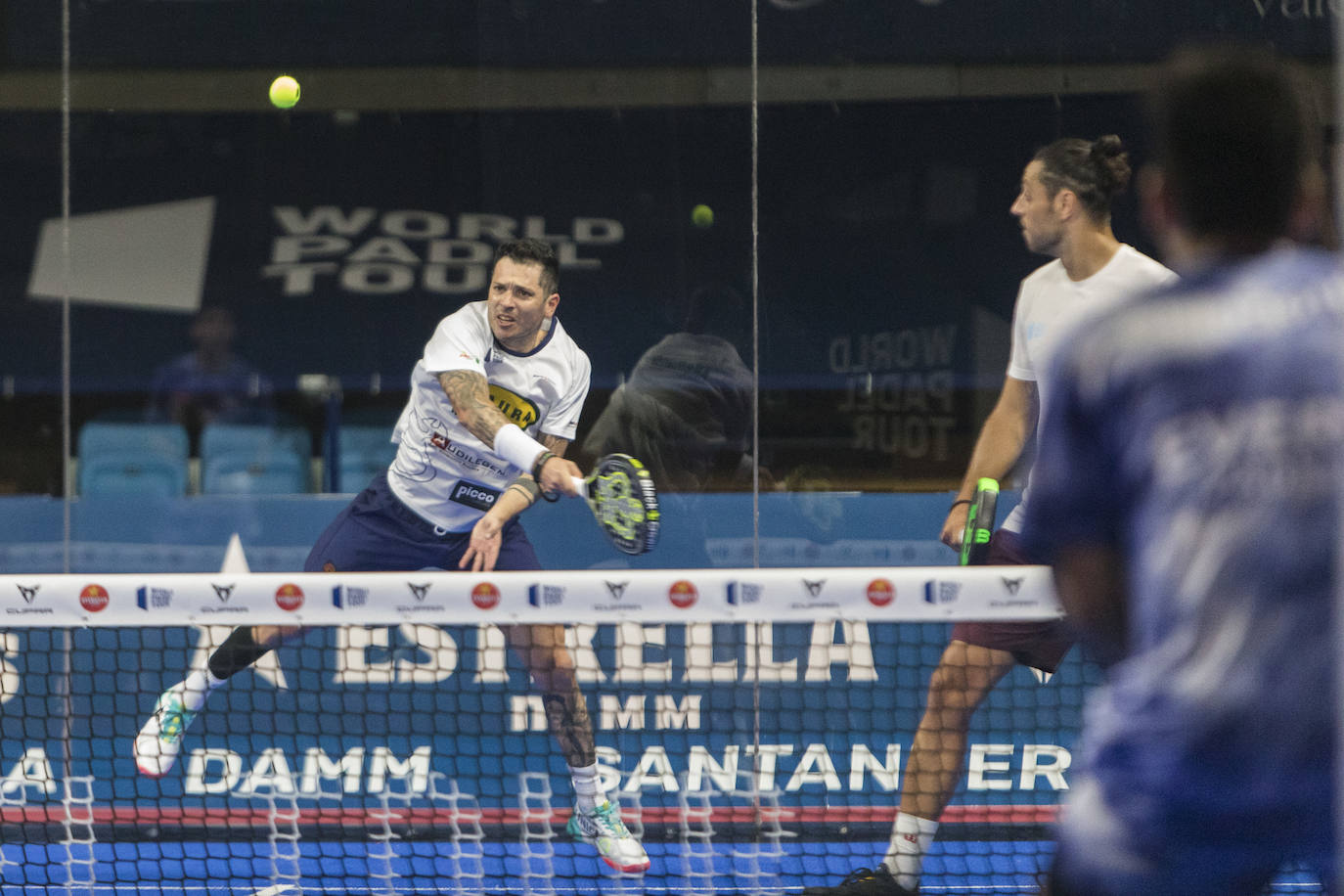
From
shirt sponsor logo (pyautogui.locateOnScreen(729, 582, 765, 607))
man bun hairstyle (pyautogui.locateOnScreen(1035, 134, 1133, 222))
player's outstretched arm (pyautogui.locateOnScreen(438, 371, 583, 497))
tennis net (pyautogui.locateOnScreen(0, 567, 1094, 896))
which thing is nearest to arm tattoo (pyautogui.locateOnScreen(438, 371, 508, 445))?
player's outstretched arm (pyautogui.locateOnScreen(438, 371, 583, 497))

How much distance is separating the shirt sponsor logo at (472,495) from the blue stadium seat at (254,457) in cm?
85

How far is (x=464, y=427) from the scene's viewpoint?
4.07 meters

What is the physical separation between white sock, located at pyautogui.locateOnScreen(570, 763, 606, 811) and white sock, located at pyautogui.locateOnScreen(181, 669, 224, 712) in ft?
3.28

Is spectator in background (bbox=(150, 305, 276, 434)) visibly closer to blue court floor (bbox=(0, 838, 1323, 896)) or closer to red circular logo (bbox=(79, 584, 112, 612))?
blue court floor (bbox=(0, 838, 1323, 896))

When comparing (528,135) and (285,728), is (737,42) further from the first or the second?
(285,728)

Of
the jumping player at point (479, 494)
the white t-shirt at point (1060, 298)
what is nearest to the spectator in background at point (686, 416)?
the jumping player at point (479, 494)

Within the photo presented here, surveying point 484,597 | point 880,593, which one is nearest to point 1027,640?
point 880,593

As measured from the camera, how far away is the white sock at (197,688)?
4039 mm

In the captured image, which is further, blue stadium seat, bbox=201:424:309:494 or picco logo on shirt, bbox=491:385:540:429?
blue stadium seat, bbox=201:424:309:494

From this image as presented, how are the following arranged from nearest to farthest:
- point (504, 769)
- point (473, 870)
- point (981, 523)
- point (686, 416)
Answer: point (981, 523)
point (473, 870)
point (504, 769)
point (686, 416)

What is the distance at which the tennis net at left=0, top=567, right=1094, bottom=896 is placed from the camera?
155 inches

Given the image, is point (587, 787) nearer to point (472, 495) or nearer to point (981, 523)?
point (472, 495)

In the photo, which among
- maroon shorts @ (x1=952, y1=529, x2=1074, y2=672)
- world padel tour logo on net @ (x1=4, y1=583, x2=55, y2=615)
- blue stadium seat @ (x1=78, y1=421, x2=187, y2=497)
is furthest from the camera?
blue stadium seat @ (x1=78, y1=421, x2=187, y2=497)

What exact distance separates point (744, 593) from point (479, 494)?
47.8 inches
